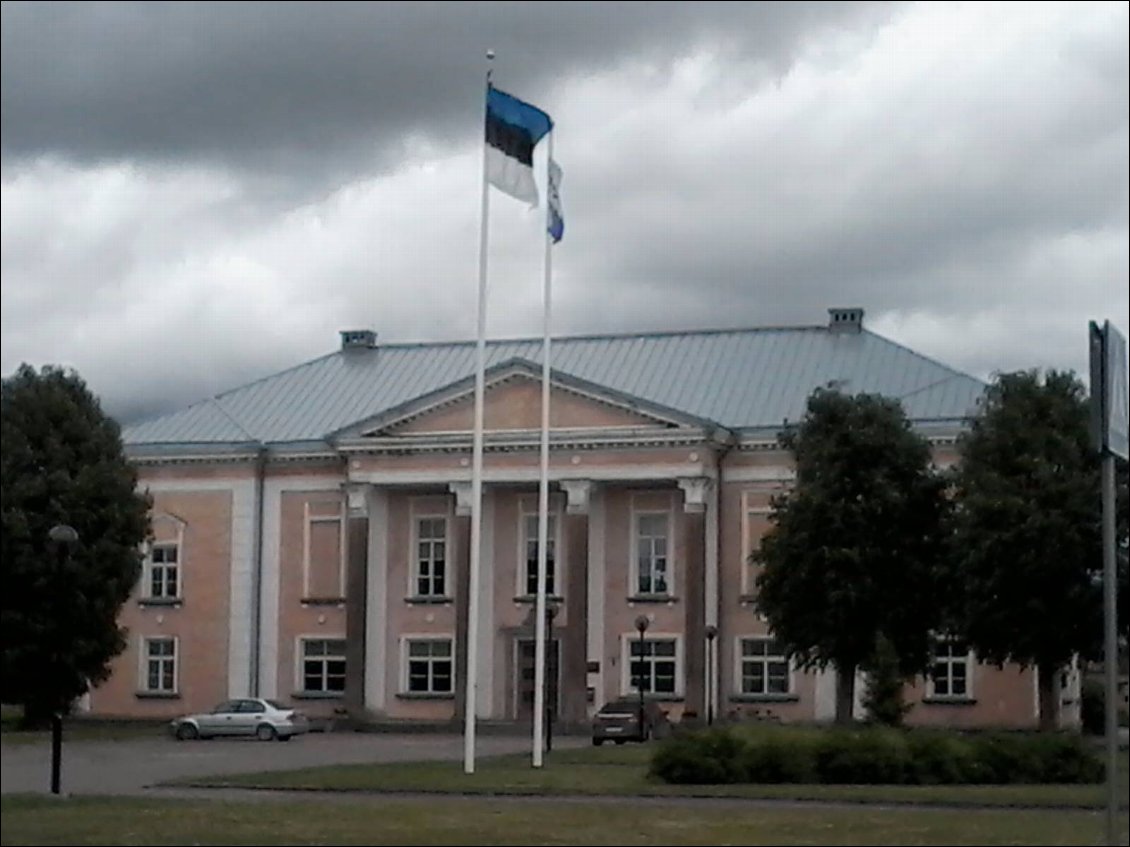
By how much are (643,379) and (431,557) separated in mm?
9184

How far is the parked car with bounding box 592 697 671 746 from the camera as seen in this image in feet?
172

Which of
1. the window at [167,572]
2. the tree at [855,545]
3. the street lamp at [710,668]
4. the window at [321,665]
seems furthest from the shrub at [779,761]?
the window at [167,572]

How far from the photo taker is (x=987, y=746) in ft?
104

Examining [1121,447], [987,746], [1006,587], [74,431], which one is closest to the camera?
[74,431]

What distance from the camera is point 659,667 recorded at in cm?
6150

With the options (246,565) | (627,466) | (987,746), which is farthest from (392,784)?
(246,565)

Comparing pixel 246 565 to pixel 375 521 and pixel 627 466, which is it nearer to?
pixel 375 521

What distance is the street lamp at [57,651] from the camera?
13922mm

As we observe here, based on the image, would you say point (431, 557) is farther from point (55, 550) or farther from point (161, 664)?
point (55, 550)

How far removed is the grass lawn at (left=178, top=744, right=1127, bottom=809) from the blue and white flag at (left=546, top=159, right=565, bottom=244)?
9.58 meters

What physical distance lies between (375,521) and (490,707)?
281 inches

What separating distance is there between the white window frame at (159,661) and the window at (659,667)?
15.0 meters

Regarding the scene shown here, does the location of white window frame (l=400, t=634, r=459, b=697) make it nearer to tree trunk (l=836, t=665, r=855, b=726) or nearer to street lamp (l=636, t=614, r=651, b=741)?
street lamp (l=636, t=614, r=651, b=741)

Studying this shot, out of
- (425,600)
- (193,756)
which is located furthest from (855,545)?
(193,756)
